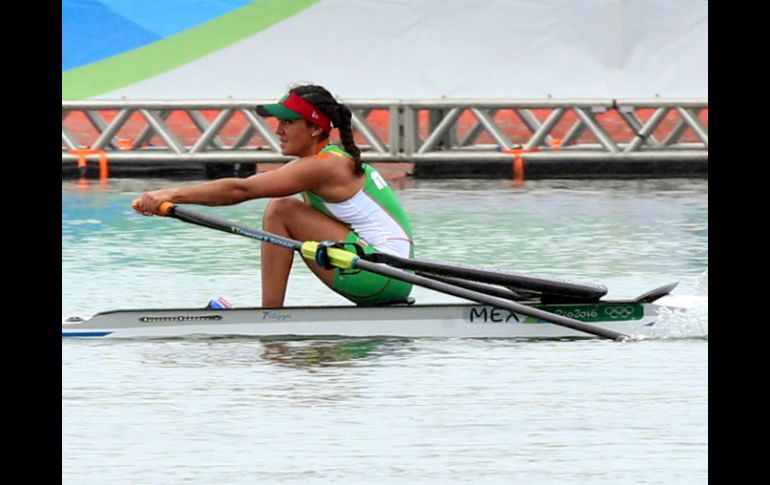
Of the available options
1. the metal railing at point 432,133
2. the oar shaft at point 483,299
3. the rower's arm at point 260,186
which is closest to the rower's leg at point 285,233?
the rower's arm at point 260,186

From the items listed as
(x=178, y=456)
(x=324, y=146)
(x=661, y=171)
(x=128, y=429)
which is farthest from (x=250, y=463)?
(x=661, y=171)

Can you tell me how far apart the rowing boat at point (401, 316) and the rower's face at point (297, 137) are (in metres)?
0.59

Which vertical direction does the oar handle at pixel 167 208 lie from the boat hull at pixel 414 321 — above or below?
above

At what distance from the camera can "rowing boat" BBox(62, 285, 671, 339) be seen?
10.6 m

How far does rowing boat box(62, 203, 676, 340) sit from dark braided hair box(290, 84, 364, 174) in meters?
0.60

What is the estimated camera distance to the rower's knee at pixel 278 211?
35.2 feet

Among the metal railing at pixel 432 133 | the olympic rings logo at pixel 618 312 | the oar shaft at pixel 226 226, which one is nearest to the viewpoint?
the oar shaft at pixel 226 226

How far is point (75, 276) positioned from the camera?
539 inches

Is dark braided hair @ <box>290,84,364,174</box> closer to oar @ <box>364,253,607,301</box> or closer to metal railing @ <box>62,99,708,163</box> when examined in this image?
oar @ <box>364,253,607,301</box>

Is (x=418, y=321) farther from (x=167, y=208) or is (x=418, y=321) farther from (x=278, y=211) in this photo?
(x=167, y=208)

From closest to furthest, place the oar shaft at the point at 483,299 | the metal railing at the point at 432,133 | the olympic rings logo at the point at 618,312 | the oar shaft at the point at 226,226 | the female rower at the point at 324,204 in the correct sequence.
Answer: the oar shaft at the point at 483,299 → the oar shaft at the point at 226,226 → the olympic rings logo at the point at 618,312 → the female rower at the point at 324,204 → the metal railing at the point at 432,133

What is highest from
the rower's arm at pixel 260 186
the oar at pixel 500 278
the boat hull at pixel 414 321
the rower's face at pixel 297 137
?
the rower's face at pixel 297 137

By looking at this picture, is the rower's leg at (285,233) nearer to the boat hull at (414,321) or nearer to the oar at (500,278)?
the boat hull at (414,321)
